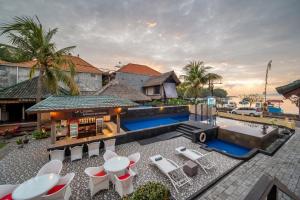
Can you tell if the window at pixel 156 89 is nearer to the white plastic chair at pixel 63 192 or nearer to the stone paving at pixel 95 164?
the stone paving at pixel 95 164

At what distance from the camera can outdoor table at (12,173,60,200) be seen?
139 inches

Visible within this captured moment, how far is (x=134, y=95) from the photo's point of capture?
1942cm

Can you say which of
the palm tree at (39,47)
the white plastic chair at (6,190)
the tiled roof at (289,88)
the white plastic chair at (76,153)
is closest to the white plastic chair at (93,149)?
the white plastic chair at (76,153)

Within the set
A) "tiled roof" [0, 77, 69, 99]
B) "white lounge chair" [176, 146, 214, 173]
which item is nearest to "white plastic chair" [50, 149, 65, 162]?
"white lounge chair" [176, 146, 214, 173]

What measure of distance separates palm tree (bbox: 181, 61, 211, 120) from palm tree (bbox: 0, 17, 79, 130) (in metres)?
20.7

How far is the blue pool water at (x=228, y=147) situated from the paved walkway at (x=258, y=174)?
2.01 meters

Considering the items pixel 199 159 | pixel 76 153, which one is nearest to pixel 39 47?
pixel 76 153

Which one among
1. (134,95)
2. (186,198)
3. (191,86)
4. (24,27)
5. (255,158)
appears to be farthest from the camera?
(191,86)

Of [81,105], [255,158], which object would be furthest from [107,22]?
[255,158]

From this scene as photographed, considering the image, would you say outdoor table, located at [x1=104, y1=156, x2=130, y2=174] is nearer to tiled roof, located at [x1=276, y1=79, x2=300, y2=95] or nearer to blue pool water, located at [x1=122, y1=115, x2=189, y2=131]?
tiled roof, located at [x1=276, y1=79, x2=300, y2=95]

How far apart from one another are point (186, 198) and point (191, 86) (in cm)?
2233

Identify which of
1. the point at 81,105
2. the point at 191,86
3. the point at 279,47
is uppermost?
the point at 279,47

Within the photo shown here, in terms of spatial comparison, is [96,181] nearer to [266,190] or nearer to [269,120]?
[266,190]

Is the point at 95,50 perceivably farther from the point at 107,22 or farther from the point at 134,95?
the point at 134,95
